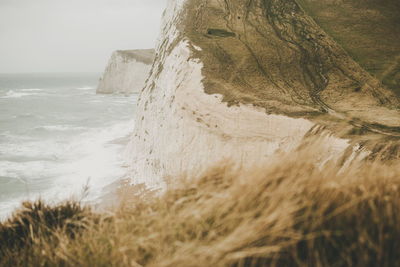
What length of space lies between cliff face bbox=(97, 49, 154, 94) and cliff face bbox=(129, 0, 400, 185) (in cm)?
3662

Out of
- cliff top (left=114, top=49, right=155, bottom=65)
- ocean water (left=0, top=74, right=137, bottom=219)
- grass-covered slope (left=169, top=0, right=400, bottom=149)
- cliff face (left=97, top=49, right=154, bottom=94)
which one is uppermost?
cliff top (left=114, top=49, right=155, bottom=65)

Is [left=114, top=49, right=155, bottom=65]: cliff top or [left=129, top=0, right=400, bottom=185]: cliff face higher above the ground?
[left=114, top=49, right=155, bottom=65]: cliff top

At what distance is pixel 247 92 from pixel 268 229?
6895mm

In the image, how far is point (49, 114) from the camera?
2773 centimetres

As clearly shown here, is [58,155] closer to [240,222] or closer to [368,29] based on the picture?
[240,222]

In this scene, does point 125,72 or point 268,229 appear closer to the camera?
point 268,229

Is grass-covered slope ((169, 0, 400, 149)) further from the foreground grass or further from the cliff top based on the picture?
the cliff top

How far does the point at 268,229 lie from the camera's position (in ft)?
5.07

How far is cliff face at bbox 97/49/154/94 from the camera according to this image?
1930 inches

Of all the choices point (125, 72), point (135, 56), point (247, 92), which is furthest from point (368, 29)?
point (125, 72)

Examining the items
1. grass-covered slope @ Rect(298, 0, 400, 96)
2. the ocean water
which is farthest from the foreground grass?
grass-covered slope @ Rect(298, 0, 400, 96)

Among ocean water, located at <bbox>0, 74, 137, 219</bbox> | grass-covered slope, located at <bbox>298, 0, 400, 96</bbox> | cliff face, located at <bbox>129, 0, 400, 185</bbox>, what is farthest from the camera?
grass-covered slope, located at <bbox>298, 0, 400, 96</bbox>

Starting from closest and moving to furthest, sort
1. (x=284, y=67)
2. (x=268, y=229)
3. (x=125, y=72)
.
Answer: (x=268, y=229)
(x=284, y=67)
(x=125, y=72)

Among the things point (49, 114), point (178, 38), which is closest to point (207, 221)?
point (178, 38)
